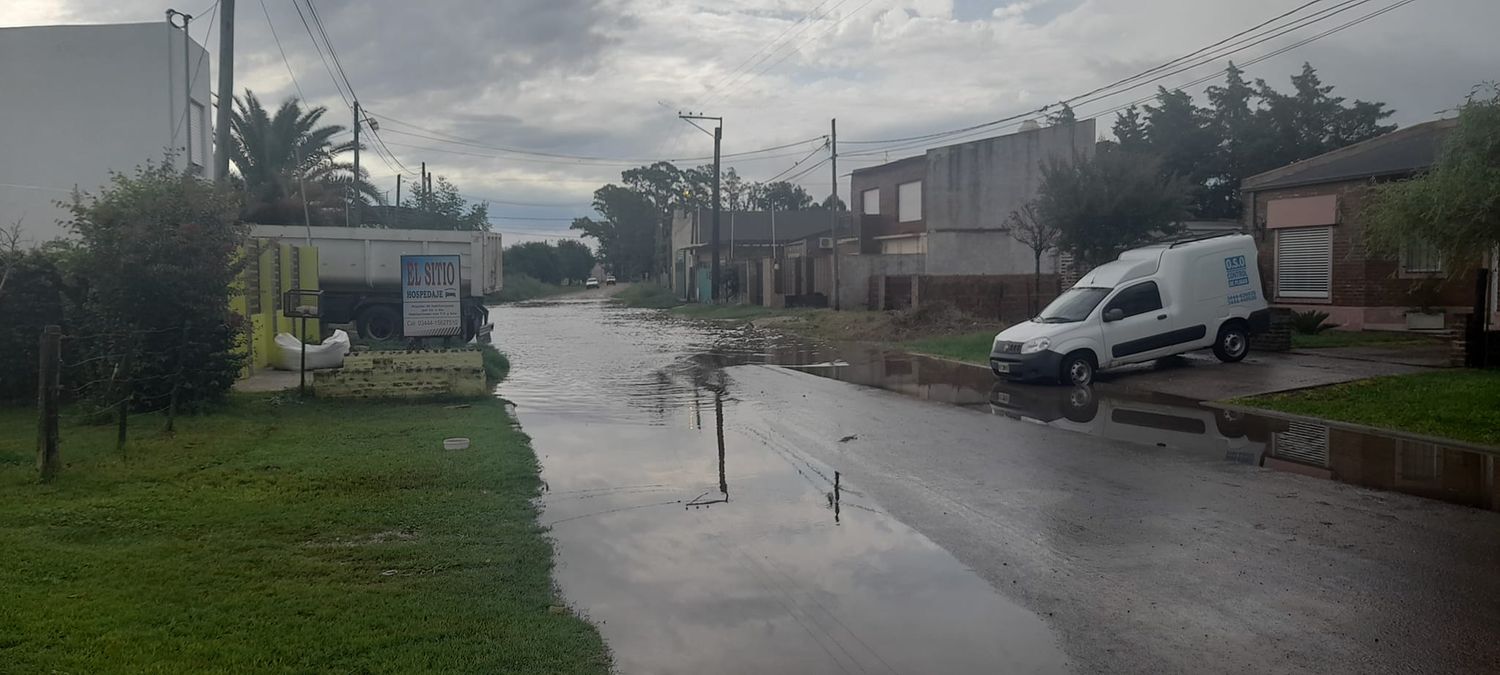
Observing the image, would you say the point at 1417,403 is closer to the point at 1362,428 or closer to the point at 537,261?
the point at 1362,428

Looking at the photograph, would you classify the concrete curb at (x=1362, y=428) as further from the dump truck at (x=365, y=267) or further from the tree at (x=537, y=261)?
the tree at (x=537, y=261)

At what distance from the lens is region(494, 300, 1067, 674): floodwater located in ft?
18.3

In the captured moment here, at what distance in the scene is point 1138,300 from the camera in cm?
1767

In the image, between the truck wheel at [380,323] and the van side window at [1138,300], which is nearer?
the van side window at [1138,300]

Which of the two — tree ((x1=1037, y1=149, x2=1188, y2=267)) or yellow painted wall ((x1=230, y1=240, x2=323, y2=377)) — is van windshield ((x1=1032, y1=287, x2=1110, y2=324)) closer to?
tree ((x1=1037, y1=149, x2=1188, y2=267))

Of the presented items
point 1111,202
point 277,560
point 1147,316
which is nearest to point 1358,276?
point 1111,202

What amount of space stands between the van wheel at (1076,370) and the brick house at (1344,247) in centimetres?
798

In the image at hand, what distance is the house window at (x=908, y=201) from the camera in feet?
150

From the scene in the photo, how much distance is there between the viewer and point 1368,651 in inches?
213

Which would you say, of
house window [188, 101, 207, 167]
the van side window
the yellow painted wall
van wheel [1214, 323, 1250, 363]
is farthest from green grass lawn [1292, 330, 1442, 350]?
house window [188, 101, 207, 167]

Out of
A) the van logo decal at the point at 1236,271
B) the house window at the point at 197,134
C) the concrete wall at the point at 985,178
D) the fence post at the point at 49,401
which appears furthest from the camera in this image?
the concrete wall at the point at 985,178

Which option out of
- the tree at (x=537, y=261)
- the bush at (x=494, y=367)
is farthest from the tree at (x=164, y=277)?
the tree at (x=537, y=261)

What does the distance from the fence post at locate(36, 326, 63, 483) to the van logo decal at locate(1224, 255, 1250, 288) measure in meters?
16.6

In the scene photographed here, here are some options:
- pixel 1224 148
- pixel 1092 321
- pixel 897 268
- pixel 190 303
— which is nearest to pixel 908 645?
pixel 190 303
